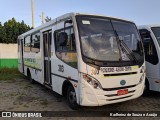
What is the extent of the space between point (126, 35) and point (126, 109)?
2200mm

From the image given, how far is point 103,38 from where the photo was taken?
6.16 m

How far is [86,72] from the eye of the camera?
5.75 m

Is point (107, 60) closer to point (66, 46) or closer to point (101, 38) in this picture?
point (101, 38)

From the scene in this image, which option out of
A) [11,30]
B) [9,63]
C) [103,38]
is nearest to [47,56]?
[103,38]

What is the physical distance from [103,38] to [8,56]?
16.9m

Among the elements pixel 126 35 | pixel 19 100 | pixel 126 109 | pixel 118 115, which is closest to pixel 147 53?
pixel 126 35

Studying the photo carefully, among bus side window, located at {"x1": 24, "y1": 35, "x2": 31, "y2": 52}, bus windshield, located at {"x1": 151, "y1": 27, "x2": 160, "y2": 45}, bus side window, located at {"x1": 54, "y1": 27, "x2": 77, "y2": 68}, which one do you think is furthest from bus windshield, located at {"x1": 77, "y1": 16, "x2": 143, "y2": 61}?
bus side window, located at {"x1": 24, "y1": 35, "x2": 31, "y2": 52}

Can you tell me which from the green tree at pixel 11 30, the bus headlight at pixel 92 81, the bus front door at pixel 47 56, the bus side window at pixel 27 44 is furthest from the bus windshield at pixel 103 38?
the green tree at pixel 11 30

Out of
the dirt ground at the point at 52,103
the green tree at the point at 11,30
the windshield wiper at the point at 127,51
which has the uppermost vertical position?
the green tree at the point at 11,30

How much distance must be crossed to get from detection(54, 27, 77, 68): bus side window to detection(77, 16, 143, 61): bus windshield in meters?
0.36

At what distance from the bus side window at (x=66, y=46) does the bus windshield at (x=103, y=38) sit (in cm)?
36

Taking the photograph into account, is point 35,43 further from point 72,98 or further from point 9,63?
point 9,63

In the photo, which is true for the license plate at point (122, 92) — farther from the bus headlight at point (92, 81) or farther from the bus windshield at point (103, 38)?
the bus windshield at point (103, 38)

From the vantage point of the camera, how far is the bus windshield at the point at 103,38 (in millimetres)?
5941
